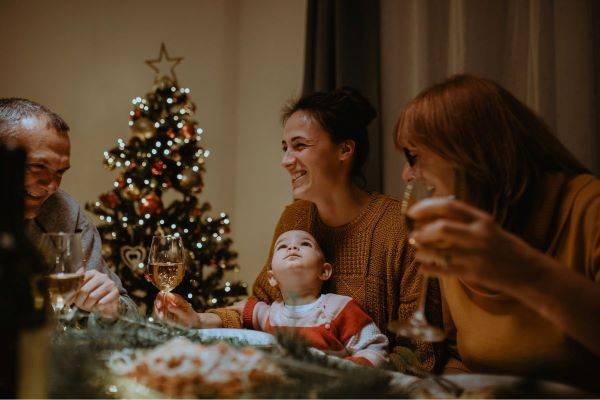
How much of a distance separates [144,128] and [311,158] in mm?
1613

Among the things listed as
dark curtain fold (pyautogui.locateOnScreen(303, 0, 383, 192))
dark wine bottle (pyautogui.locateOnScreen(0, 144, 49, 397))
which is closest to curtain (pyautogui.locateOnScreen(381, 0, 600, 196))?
dark curtain fold (pyautogui.locateOnScreen(303, 0, 383, 192))

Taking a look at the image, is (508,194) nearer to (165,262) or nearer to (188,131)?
(165,262)

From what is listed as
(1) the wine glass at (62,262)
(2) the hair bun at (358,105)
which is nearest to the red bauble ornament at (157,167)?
(2) the hair bun at (358,105)

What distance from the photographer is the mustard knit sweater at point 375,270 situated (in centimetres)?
200

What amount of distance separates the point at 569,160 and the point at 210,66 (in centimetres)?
381

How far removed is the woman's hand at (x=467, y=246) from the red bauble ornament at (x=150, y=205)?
2608mm

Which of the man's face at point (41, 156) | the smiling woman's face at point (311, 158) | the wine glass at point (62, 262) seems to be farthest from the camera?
the smiling woman's face at point (311, 158)

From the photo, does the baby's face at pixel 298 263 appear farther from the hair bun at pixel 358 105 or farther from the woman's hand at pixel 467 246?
the woman's hand at pixel 467 246

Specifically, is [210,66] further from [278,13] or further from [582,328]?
[582,328]

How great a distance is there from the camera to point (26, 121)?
195cm

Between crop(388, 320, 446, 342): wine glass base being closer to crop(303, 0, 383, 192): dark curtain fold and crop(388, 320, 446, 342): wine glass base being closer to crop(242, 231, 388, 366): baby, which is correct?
crop(242, 231, 388, 366): baby

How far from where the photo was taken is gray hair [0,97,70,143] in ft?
6.37

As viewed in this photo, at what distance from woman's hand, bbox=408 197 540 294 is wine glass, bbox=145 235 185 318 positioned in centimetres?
94

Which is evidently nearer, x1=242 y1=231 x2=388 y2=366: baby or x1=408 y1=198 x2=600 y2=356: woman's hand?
x1=408 y1=198 x2=600 y2=356: woman's hand
